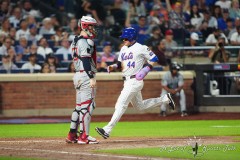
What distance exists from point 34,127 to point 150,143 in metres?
5.31

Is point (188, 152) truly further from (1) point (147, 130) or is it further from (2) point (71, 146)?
(1) point (147, 130)

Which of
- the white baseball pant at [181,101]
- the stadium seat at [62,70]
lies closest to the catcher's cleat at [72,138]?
the white baseball pant at [181,101]

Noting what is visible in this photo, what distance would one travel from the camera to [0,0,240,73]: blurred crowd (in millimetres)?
21844

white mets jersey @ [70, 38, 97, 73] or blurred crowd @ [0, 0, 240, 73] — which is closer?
white mets jersey @ [70, 38, 97, 73]

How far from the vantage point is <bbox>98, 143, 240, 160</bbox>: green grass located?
11.0m

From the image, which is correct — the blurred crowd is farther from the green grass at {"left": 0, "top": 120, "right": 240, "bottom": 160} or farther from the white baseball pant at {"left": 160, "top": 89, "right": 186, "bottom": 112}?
the green grass at {"left": 0, "top": 120, "right": 240, "bottom": 160}

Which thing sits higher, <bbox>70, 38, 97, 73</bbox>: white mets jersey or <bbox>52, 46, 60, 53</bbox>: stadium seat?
<bbox>70, 38, 97, 73</bbox>: white mets jersey

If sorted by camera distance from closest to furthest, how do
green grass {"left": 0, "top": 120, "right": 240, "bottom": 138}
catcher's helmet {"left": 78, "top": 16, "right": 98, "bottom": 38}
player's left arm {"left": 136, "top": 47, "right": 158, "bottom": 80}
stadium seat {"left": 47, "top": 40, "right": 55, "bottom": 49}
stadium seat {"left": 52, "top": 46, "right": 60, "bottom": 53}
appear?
catcher's helmet {"left": 78, "top": 16, "right": 98, "bottom": 38}
player's left arm {"left": 136, "top": 47, "right": 158, "bottom": 80}
green grass {"left": 0, "top": 120, "right": 240, "bottom": 138}
stadium seat {"left": 52, "top": 46, "right": 60, "bottom": 53}
stadium seat {"left": 47, "top": 40, "right": 55, "bottom": 49}

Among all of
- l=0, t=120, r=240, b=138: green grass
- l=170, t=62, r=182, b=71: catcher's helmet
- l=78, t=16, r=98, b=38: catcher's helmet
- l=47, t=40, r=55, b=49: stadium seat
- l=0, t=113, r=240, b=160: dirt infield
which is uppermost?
l=78, t=16, r=98, b=38: catcher's helmet

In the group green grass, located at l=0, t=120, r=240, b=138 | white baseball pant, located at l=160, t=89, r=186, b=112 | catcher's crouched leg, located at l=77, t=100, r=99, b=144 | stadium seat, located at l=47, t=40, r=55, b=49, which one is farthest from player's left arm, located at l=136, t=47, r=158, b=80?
stadium seat, located at l=47, t=40, r=55, b=49

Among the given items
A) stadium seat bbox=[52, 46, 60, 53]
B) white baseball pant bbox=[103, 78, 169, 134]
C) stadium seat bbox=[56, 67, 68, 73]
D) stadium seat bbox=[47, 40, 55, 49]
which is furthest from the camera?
stadium seat bbox=[47, 40, 55, 49]

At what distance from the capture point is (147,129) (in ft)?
54.2

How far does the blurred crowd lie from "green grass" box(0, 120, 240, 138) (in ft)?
12.2

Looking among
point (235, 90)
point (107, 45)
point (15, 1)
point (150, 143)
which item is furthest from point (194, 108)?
point (150, 143)
